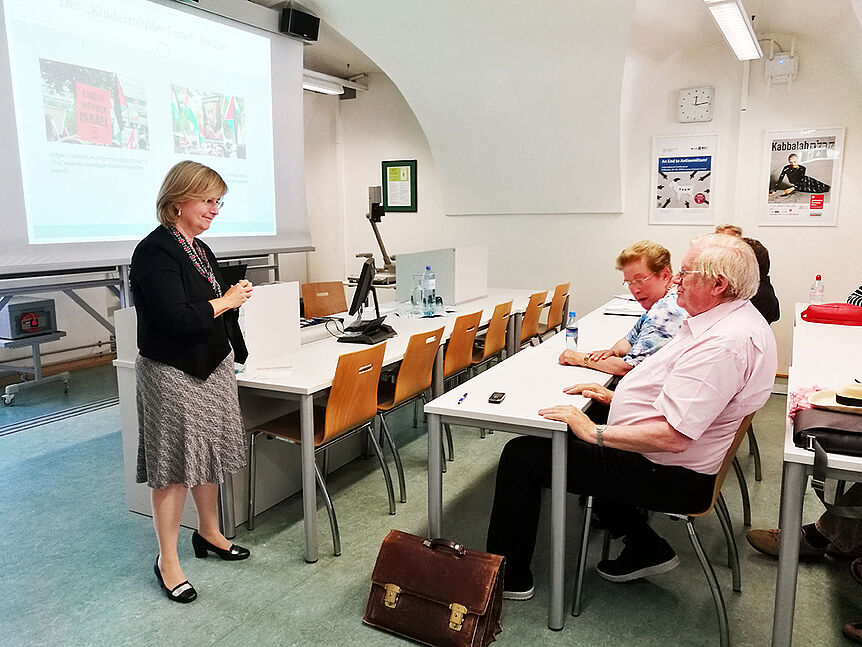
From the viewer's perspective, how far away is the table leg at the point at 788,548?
1.66m

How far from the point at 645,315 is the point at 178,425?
74.2 inches

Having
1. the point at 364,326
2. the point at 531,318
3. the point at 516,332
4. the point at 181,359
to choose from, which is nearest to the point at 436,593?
the point at 181,359

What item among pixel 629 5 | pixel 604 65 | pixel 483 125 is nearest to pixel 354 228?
pixel 483 125

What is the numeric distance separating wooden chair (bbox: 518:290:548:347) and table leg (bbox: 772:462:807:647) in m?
2.93

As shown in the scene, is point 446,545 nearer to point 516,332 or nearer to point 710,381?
point 710,381

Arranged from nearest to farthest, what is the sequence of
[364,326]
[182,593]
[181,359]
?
[181,359]
[182,593]
[364,326]

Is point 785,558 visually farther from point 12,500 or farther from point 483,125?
point 483,125

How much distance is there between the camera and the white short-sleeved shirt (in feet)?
6.01

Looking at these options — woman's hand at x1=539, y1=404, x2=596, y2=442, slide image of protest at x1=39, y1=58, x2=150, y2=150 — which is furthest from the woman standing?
slide image of protest at x1=39, y1=58, x2=150, y2=150

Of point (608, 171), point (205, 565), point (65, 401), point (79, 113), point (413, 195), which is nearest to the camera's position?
point (205, 565)

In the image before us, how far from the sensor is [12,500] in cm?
318

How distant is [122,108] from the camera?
407cm

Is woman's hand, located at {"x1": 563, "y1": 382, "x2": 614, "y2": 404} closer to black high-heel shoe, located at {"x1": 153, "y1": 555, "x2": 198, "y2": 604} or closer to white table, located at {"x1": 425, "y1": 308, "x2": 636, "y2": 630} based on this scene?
white table, located at {"x1": 425, "y1": 308, "x2": 636, "y2": 630}

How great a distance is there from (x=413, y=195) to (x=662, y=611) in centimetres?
526
